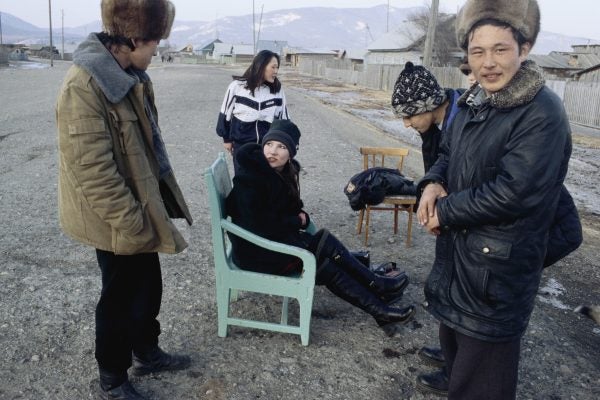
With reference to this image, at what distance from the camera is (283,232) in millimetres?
3340

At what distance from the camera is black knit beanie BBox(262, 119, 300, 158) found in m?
3.54

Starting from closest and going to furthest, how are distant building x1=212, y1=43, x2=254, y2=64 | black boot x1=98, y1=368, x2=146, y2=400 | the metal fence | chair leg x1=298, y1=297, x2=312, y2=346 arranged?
black boot x1=98, y1=368, x2=146, y2=400, chair leg x1=298, y1=297, x2=312, y2=346, the metal fence, distant building x1=212, y1=43, x2=254, y2=64

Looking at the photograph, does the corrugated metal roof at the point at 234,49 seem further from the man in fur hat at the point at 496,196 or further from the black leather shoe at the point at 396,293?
the man in fur hat at the point at 496,196

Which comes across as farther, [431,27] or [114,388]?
[431,27]

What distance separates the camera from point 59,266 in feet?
14.2

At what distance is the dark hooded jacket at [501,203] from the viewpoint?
1.79 meters

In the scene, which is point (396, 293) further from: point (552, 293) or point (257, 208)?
point (552, 293)

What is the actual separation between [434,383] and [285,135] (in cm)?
186

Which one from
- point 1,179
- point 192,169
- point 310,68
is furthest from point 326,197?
point 310,68

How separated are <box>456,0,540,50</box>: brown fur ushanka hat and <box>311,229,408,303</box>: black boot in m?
1.80

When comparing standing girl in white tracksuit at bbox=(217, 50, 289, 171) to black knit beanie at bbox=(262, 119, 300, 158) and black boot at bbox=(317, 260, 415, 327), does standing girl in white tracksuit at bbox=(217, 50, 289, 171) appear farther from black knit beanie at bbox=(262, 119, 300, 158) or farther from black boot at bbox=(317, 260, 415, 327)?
black boot at bbox=(317, 260, 415, 327)

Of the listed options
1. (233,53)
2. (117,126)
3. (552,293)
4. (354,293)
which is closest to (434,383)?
(354,293)

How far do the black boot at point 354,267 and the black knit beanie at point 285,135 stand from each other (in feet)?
2.10

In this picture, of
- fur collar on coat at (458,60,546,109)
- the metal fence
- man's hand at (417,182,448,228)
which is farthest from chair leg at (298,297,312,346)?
the metal fence
